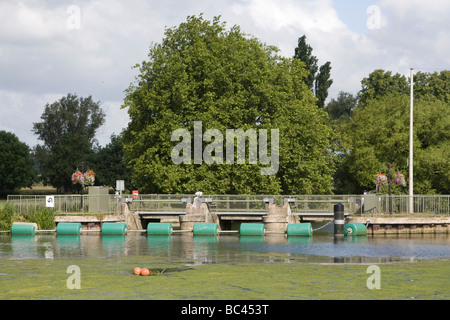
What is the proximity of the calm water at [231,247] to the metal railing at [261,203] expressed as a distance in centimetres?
377

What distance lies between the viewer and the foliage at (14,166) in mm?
110875

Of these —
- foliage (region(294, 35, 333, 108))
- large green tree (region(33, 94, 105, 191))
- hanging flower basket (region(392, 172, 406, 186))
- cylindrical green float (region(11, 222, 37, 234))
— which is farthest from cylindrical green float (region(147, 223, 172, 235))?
large green tree (region(33, 94, 105, 191))

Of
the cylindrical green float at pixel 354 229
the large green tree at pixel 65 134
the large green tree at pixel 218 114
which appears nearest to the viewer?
the cylindrical green float at pixel 354 229

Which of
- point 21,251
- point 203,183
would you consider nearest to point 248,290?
point 21,251

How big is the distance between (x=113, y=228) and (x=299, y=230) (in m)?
11.2

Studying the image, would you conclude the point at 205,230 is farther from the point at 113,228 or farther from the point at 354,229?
the point at 354,229

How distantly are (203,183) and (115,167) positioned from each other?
166 ft

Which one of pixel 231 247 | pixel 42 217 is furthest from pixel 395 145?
pixel 231 247

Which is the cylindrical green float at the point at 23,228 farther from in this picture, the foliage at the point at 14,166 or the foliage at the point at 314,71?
the foliage at the point at 14,166

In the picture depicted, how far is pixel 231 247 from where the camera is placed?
34.3 metres

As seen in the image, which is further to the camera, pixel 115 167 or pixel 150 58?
pixel 115 167

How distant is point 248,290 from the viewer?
62.8ft

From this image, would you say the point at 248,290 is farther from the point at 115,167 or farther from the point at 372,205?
the point at 115,167

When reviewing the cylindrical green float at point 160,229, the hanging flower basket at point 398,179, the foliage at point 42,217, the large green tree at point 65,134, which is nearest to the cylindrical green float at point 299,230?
the cylindrical green float at point 160,229
